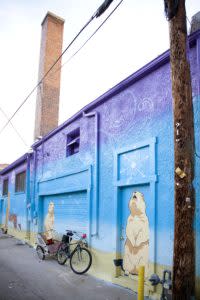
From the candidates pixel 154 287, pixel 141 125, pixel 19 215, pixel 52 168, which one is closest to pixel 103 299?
pixel 154 287

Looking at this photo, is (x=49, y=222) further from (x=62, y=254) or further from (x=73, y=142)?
(x=73, y=142)

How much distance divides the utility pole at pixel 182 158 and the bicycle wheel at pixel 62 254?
6.60m

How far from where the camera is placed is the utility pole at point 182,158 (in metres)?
4.79

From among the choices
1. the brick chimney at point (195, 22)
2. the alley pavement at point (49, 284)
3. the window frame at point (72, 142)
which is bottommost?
the alley pavement at point (49, 284)

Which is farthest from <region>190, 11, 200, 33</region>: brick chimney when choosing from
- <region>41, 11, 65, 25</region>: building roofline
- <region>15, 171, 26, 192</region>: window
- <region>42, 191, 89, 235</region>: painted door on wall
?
<region>41, 11, 65, 25</region>: building roofline

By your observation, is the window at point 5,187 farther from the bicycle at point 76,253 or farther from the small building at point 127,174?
the bicycle at point 76,253

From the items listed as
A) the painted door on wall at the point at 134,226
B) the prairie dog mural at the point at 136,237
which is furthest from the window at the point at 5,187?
the prairie dog mural at the point at 136,237

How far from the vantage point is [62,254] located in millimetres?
10992

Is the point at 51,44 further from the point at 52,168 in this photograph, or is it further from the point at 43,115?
the point at 52,168

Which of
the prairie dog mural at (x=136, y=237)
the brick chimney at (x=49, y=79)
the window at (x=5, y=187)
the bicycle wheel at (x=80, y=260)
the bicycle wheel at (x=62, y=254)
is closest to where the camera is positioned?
the prairie dog mural at (x=136, y=237)

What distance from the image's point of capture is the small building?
7188 mm

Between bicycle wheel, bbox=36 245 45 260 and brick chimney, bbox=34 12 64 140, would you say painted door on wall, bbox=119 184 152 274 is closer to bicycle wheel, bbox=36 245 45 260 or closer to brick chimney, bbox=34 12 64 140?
bicycle wheel, bbox=36 245 45 260

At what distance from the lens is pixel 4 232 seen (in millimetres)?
21938

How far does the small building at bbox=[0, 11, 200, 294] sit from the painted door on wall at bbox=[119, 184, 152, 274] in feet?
0.07
